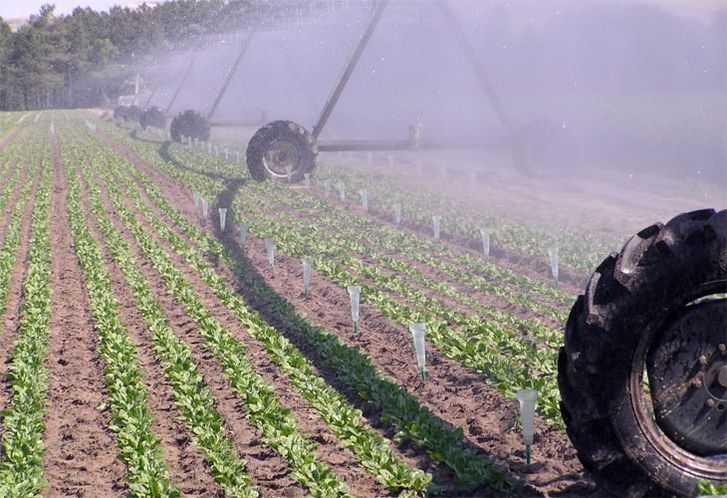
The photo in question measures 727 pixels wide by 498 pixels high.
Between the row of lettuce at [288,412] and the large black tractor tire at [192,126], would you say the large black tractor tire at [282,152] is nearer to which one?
the row of lettuce at [288,412]

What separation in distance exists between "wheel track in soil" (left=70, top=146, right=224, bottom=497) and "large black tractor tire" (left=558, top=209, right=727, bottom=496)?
2913 millimetres

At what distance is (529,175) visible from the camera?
2767cm

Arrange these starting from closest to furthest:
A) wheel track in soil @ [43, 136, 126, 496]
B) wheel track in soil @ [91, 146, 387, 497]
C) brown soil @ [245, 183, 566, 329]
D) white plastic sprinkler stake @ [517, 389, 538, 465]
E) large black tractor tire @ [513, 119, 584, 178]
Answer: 1. white plastic sprinkler stake @ [517, 389, 538, 465]
2. wheel track in soil @ [91, 146, 387, 497]
3. wheel track in soil @ [43, 136, 126, 496]
4. brown soil @ [245, 183, 566, 329]
5. large black tractor tire @ [513, 119, 584, 178]

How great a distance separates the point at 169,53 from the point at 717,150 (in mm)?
86392

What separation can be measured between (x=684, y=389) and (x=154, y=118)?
55264mm

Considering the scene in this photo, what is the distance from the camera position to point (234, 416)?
8.12m

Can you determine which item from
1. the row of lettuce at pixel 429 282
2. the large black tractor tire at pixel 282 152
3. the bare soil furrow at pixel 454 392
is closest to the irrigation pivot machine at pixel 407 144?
the large black tractor tire at pixel 282 152

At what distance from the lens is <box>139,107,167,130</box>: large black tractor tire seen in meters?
56.4

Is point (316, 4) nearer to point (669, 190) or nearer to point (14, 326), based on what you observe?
point (669, 190)

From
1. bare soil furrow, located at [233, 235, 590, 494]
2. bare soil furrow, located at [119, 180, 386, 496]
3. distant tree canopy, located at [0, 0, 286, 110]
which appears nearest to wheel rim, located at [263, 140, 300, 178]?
bare soil furrow, located at [233, 235, 590, 494]

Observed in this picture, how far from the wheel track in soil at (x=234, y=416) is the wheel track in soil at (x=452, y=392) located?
1044 mm

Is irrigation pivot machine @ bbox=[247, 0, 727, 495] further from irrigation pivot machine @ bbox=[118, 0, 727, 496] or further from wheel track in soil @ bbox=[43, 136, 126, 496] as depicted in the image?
wheel track in soil @ bbox=[43, 136, 126, 496]

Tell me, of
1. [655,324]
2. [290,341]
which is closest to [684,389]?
[655,324]

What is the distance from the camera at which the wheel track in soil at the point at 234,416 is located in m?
6.52
